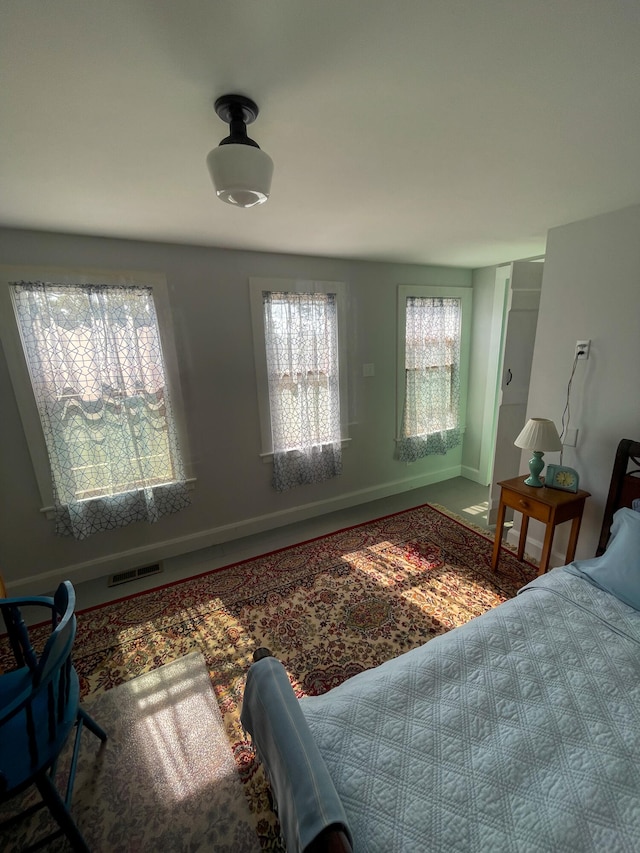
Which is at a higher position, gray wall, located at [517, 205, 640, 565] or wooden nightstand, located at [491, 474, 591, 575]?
gray wall, located at [517, 205, 640, 565]

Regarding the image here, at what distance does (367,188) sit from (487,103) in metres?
0.64

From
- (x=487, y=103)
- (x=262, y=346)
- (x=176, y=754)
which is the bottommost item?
(x=176, y=754)

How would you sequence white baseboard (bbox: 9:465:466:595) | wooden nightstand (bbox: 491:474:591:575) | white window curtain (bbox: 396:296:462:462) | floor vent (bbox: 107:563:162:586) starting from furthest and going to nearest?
1. white window curtain (bbox: 396:296:462:462)
2. floor vent (bbox: 107:563:162:586)
3. white baseboard (bbox: 9:465:466:595)
4. wooden nightstand (bbox: 491:474:591:575)

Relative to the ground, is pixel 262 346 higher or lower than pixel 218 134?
lower

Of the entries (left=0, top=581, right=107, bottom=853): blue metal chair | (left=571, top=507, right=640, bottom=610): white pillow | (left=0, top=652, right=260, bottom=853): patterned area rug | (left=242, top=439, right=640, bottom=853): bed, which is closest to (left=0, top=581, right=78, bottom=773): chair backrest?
(left=0, top=581, right=107, bottom=853): blue metal chair

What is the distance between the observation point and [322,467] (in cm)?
329

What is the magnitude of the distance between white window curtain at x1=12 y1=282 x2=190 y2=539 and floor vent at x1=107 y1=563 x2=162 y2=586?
39cm

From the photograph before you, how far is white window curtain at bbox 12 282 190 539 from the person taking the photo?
2.15m

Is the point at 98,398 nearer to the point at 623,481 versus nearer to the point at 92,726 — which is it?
the point at 92,726

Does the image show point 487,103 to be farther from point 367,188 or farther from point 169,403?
point 169,403

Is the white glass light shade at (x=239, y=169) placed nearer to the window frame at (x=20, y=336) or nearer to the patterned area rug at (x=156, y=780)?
the window frame at (x=20, y=336)

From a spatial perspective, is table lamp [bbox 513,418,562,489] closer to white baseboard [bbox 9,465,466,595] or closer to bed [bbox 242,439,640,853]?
bed [bbox 242,439,640,853]

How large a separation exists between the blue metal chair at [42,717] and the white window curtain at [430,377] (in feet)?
10.2

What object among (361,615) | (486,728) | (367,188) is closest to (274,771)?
(486,728)
